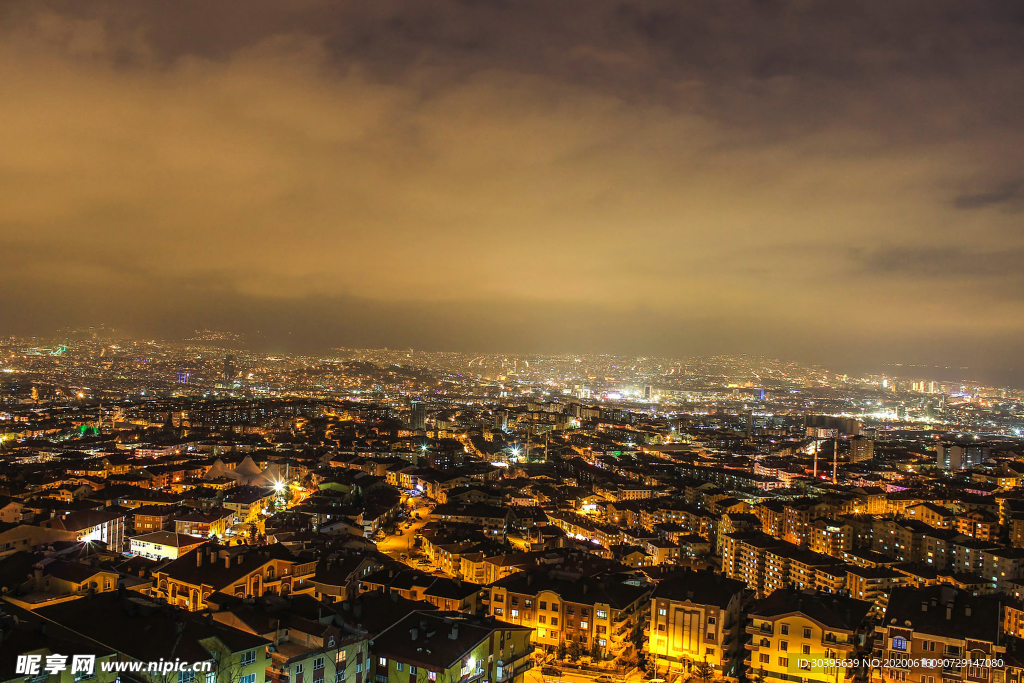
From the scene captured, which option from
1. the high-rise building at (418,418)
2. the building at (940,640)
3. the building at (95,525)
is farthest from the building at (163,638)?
the high-rise building at (418,418)

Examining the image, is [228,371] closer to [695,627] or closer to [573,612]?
[573,612]

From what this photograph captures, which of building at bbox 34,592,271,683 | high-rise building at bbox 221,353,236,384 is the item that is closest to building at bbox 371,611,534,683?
building at bbox 34,592,271,683

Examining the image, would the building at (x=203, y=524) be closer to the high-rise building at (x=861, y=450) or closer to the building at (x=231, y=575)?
the building at (x=231, y=575)

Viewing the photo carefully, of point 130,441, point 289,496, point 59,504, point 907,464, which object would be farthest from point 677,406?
point 59,504

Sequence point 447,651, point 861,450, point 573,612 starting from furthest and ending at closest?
point 861,450 < point 573,612 < point 447,651

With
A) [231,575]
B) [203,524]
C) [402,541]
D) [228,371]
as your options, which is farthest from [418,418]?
[228,371]

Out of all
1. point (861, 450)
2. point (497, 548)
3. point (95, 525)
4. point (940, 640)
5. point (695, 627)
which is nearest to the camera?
point (940, 640)

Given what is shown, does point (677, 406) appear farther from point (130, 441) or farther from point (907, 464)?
point (130, 441)

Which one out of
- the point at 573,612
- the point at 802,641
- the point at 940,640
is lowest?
the point at 573,612
